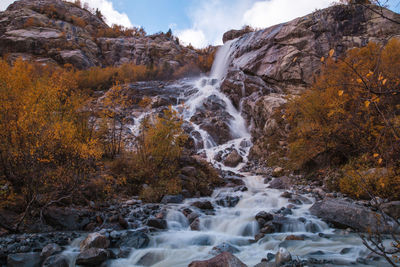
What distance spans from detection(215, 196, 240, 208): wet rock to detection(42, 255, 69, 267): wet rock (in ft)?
19.9

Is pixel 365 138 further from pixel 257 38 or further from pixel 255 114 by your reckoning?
pixel 257 38

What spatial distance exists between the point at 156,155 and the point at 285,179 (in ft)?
22.5

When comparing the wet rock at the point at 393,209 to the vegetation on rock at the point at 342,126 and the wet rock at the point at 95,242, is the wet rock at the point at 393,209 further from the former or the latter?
the wet rock at the point at 95,242

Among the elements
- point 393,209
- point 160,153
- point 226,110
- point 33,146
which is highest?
point 226,110

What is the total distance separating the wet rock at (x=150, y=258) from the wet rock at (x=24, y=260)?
2.22m

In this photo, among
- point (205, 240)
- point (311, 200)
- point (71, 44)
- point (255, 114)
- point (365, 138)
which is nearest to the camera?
point (205, 240)

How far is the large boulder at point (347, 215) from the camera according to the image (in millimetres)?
6422

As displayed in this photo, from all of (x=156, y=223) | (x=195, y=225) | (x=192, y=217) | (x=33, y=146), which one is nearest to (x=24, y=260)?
(x=33, y=146)

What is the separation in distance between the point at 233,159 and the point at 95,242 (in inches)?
493

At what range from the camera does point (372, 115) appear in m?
Answer: 11.4

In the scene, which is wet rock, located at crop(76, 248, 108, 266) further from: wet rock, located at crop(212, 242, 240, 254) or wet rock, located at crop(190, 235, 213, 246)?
wet rock, located at crop(212, 242, 240, 254)

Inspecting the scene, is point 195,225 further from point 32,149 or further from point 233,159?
point 233,159

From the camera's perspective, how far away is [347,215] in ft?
22.7

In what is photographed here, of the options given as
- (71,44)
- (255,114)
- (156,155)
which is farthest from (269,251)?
(71,44)
